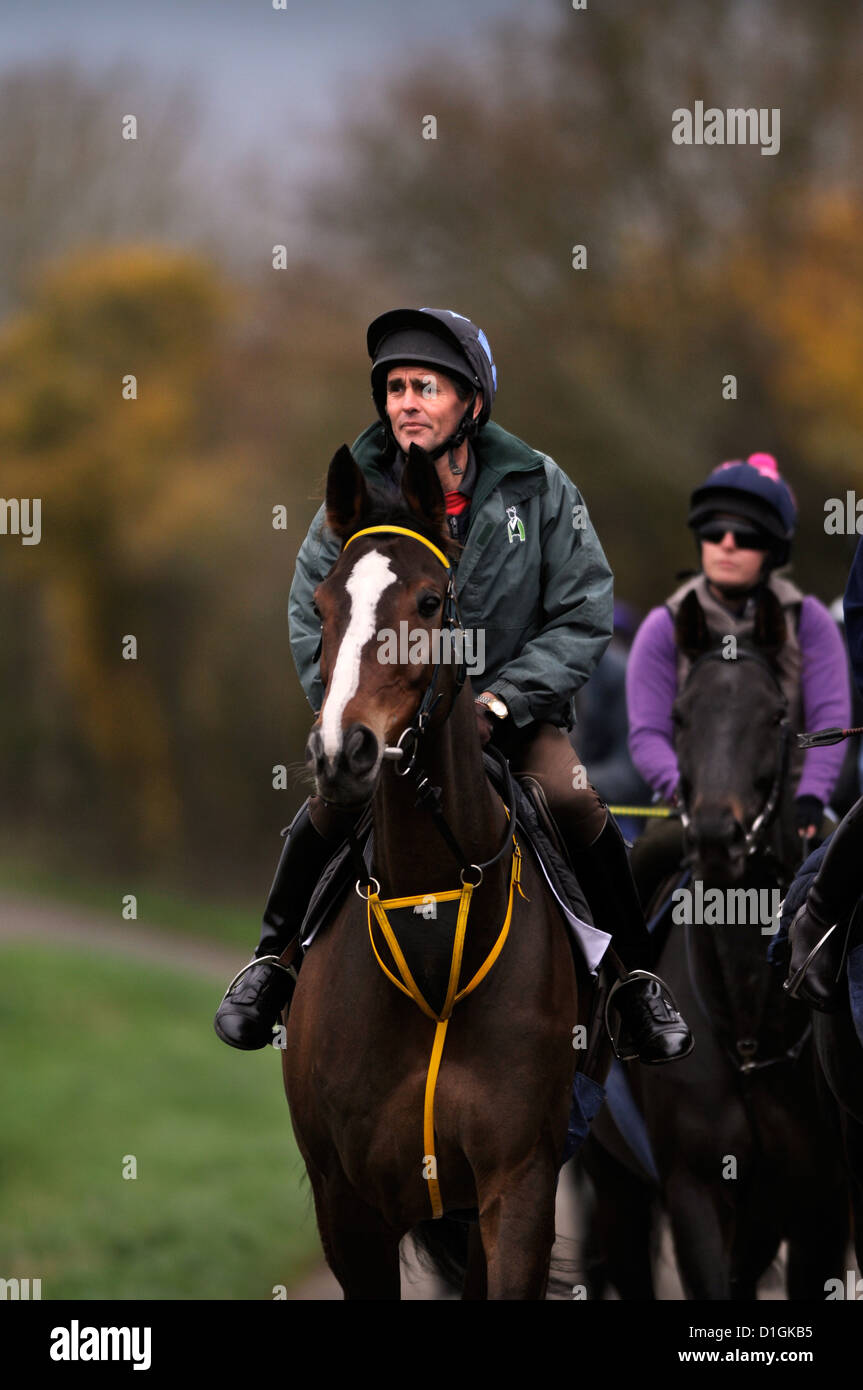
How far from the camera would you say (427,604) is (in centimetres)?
500

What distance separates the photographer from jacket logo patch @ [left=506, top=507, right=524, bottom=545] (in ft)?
19.5

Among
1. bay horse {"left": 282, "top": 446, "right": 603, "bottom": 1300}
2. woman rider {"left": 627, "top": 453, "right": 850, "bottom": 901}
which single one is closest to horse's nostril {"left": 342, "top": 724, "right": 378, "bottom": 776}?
bay horse {"left": 282, "top": 446, "right": 603, "bottom": 1300}

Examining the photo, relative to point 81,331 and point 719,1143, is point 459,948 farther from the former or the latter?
point 81,331

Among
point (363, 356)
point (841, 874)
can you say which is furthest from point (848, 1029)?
point (363, 356)

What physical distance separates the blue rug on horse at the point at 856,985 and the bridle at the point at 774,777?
1.21 metres

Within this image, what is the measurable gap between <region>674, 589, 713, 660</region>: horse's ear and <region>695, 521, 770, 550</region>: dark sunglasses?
52 cm

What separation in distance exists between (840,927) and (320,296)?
22.9m

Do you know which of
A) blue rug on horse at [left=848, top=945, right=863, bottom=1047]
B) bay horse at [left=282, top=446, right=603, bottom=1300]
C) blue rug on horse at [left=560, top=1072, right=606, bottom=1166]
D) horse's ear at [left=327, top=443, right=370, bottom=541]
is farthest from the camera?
blue rug on horse at [left=560, top=1072, right=606, bottom=1166]

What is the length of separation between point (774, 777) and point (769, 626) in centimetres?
67

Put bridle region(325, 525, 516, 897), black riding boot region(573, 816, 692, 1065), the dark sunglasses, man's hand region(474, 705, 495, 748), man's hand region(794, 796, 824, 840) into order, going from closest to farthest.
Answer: bridle region(325, 525, 516, 897) < man's hand region(474, 705, 495, 748) < black riding boot region(573, 816, 692, 1065) < man's hand region(794, 796, 824, 840) < the dark sunglasses

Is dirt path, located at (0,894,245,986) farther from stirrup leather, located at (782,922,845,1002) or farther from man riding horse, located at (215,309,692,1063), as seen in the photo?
stirrup leather, located at (782,922,845,1002)

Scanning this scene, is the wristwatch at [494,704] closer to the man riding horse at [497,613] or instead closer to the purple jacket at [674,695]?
the man riding horse at [497,613]

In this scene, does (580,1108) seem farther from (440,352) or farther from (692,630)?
(692,630)

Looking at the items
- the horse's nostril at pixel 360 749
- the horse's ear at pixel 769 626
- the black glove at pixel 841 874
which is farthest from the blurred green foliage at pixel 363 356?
the horse's nostril at pixel 360 749
